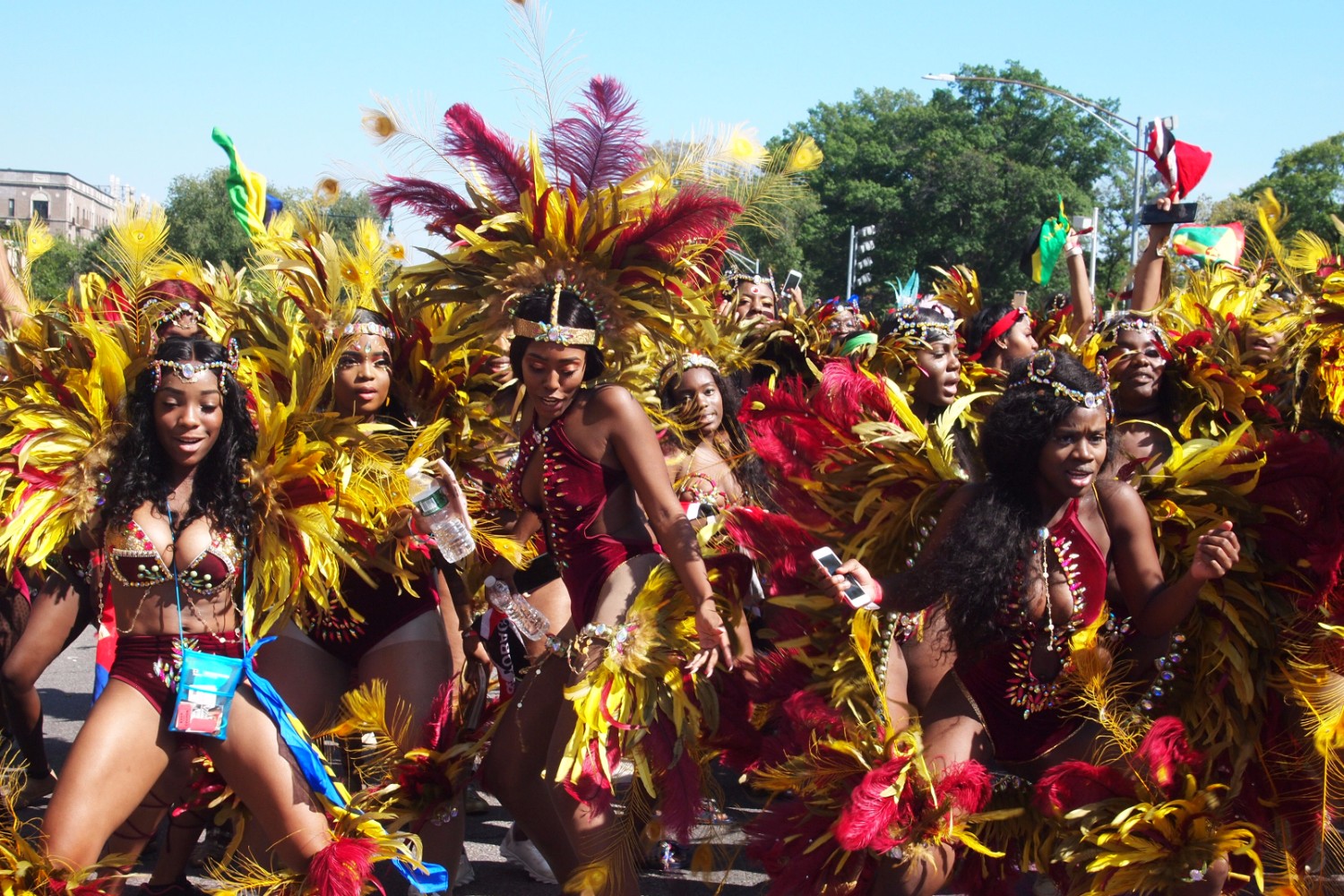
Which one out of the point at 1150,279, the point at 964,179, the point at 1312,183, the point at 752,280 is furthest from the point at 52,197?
the point at 1150,279

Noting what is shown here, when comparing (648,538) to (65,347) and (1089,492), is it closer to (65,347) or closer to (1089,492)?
(1089,492)

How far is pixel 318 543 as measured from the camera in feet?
12.7

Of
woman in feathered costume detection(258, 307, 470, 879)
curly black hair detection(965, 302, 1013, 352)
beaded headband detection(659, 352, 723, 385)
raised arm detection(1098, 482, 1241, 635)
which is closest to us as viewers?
raised arm detection(1098, 482, 1241, 635)

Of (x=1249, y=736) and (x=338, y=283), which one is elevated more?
(x=338, y=283)

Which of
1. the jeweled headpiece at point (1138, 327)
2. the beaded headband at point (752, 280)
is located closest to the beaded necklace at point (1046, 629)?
the jeweled headpiece at point (1138, 327)

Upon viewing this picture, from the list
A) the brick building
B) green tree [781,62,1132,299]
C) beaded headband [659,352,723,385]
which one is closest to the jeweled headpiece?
beaded headband [659,352,723,385]

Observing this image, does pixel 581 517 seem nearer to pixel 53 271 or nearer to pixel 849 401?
pixel 849 401

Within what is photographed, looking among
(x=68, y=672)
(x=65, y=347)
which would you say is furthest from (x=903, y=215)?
(x=65, y=347)

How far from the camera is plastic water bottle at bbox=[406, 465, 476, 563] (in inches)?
152

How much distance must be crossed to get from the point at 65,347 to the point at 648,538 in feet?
6.49

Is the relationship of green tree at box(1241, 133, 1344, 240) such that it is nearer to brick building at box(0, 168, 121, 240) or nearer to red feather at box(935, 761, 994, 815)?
red feather at box(935, 761, 994, 815)

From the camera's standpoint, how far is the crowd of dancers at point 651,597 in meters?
3.47

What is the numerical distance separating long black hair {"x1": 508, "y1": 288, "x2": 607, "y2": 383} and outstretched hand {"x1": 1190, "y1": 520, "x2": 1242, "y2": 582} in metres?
1.86

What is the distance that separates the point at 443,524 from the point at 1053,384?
6.02ft
